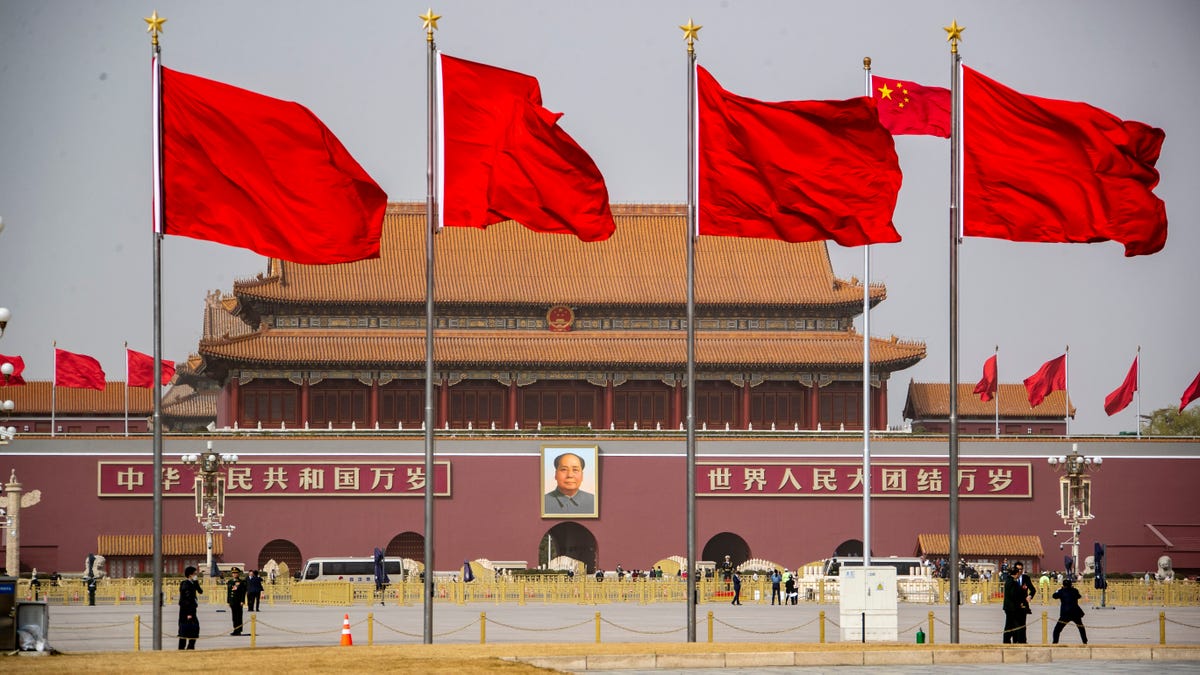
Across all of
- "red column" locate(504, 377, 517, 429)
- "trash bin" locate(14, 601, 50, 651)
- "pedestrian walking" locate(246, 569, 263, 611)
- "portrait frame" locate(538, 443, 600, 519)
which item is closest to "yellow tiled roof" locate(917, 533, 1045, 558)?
"portrait frame" locate(538, 443, 600, 519)

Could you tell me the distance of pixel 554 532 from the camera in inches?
2400

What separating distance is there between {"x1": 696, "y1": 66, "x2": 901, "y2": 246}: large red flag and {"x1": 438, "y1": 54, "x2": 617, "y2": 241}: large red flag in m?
1.81

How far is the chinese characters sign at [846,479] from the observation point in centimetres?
5728

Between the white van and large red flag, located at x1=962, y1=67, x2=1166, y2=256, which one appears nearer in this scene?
large red flag, located at x1=962, y1=67, x2=1166, y2=256

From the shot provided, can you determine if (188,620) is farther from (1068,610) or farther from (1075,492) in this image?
(1075,492)

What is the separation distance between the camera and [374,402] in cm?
5978

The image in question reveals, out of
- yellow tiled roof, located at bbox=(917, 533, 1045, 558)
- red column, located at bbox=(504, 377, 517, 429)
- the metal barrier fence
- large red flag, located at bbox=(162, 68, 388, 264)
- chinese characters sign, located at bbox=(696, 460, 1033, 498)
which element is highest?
large red flag, located at bbox=(162, 68, 388, 264)

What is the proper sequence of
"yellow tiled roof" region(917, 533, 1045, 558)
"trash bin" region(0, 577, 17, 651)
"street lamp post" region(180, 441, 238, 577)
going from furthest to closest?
"yellow tiled roof" region(917, 533, 1045, 558) → "street lamp post" region(180, 441, 238, 577) → "trash bin" region(0, 577, 17, 651)

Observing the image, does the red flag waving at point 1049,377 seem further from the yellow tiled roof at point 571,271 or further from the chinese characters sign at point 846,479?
the yellow tiled roof at point 571,271

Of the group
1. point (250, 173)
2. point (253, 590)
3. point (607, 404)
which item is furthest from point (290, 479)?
point (250, 173)

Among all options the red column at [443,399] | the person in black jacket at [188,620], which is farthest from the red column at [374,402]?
the person in black jacket at [188,620]

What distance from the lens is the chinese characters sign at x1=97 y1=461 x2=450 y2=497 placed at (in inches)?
2197

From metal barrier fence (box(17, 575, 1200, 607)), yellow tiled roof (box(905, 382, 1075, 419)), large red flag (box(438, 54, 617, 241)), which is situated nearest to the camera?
large red flag (box(438, 54, 617, 241))

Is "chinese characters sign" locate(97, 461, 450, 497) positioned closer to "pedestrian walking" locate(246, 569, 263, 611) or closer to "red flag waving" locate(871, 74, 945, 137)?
"pedestrian walking" locate(246, 569, 263, 611)
